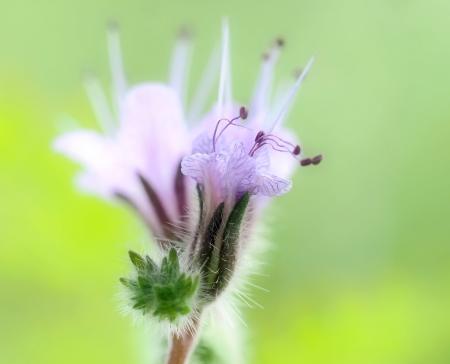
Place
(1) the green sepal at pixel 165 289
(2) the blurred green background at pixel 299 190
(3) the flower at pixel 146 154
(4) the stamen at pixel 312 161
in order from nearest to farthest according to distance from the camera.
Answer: (1) the green sepal at pixel 165 289 → (4) the stamen at pixel 312 161 → (3) the flower at pixel 146 154 → (2) the blurred green background at pixel 299 190

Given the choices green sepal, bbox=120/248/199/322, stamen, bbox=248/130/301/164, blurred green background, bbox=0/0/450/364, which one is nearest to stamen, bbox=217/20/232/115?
stamen, bbox=248/130/301/164

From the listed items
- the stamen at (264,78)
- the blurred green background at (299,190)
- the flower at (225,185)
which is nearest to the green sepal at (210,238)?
the flower at (225,185)

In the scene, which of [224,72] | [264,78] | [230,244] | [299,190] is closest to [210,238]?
[230,244]

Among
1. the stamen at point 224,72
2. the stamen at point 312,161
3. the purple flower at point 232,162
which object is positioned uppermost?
the stamen at point 224,72

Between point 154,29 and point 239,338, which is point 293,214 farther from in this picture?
point 239,338

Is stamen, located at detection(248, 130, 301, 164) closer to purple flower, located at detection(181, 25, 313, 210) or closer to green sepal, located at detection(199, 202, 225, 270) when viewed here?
purple flower, located at detection(181, 25, 313, 210)

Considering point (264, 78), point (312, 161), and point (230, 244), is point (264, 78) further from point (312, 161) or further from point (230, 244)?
point (230, 244)

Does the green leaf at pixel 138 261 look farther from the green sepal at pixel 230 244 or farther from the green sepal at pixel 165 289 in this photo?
the green sepal at pixel 230 244
